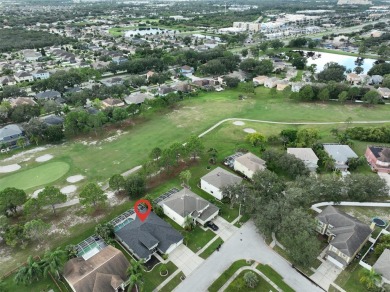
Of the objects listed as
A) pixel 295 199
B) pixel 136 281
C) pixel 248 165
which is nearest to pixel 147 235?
pixel 136 281

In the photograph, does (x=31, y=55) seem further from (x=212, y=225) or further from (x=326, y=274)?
(x=326, y=274)

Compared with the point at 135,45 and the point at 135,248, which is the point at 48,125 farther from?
the point at 135,45

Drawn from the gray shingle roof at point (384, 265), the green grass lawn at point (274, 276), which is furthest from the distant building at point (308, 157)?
the green grass lawn at point (274, 276)

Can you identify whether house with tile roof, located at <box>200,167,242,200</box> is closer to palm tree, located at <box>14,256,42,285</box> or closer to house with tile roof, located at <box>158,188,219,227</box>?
house with tile roof, located at <box>158,188,219,227</box>

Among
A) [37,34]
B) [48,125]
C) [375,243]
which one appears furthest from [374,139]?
[37,34]

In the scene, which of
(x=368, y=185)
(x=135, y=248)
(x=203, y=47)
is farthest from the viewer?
(x=203, y=47)

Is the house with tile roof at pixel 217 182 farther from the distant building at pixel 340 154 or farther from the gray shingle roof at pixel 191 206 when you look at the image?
the distant building at pixel 340 154

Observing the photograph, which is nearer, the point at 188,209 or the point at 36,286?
the point at 36,286
